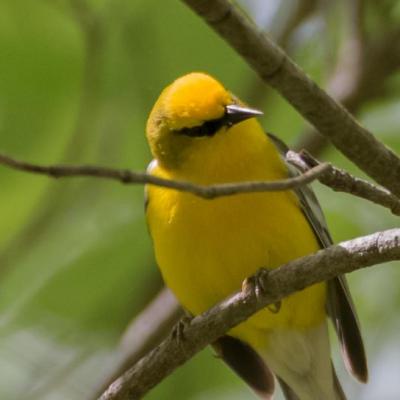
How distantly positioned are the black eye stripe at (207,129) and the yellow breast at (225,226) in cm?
4

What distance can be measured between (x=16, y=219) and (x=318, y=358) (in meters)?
1.71

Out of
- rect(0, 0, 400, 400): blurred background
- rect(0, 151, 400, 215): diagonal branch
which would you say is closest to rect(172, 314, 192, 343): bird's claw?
rect(0, 151, 400, 215): diagonal branch

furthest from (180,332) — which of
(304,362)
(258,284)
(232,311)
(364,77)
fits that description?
(364,77)

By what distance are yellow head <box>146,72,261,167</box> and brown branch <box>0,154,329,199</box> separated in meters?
1.36

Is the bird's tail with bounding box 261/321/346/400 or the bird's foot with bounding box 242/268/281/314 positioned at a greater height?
the bird's tail with bounding box 261/321/346/400

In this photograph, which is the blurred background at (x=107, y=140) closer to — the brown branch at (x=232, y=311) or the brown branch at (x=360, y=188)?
the brown branch at (x=232, y=311)

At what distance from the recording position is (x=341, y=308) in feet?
14.5

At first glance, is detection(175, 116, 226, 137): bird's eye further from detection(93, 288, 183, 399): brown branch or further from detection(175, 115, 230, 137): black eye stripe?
detection(93, 288, 183, 399): brown branch

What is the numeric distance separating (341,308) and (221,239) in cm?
64

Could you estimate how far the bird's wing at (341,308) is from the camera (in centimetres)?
424

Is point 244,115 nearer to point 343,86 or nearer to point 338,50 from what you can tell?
point 343,86

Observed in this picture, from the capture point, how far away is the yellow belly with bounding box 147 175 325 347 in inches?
162

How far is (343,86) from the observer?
16.8 ft

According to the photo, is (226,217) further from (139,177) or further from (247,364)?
(139,177)
